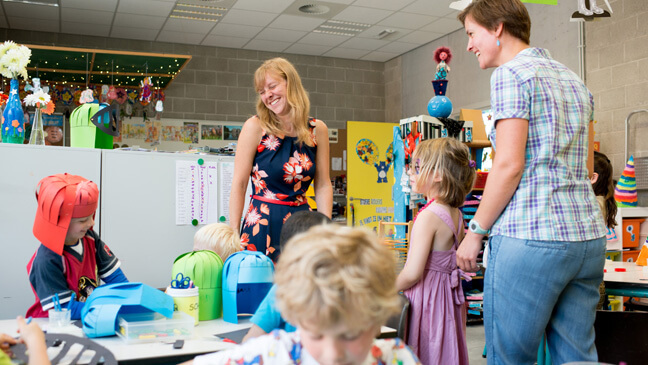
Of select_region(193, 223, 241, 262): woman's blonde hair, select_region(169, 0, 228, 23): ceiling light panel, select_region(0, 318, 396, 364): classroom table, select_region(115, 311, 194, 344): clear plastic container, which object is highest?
select_region(169, 0, 228, 23): ceiling light panel

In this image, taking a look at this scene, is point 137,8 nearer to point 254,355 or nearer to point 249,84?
point 249,84

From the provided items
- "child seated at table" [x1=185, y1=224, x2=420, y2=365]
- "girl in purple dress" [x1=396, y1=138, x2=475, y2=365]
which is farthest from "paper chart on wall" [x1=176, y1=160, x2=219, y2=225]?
"child seated at table" [x1=185, y1=224, x2=420, y2=365]

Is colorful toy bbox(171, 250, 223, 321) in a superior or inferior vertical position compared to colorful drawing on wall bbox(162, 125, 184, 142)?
inferior

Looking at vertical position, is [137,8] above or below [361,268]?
above

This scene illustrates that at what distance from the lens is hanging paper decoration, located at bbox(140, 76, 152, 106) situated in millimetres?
7082

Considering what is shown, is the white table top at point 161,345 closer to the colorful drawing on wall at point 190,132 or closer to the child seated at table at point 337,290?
the child seated at table at point 337,290

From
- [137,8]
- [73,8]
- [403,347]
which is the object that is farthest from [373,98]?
[403,347]

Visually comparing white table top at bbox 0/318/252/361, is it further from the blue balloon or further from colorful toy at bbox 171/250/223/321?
the blue balloon

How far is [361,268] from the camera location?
2.84 ft

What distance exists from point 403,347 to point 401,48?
7.92m

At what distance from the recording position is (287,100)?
2.34 meters

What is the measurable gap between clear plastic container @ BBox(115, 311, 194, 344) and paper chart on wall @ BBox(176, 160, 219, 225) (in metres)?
1.58

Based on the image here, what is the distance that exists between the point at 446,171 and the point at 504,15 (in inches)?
24.5

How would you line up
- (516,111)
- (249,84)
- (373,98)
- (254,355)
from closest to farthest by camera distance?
(254,355) < (516,111) < (249,84) < (373,98)
